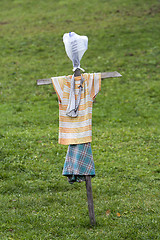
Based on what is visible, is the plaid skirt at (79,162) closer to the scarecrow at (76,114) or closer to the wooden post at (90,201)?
the scarecrow at (76,114)

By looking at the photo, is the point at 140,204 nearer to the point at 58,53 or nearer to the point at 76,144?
the point at 76,144

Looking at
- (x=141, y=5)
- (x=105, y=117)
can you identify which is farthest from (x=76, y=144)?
(x=141, y=5)

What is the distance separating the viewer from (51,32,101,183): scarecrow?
7.11 meters

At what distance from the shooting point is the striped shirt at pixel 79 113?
712 cm

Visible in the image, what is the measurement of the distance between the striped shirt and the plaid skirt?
16cm

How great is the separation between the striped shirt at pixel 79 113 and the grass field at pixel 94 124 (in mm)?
1830

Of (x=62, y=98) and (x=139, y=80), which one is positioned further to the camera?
(x=139, y=80)

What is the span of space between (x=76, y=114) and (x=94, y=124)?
7.97m

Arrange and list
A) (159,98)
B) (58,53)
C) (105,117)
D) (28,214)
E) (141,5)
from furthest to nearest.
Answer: (141,5), (58,53), (159,98), (105,117), (28,214)

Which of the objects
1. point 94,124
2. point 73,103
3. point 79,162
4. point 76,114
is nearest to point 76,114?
point 76,114

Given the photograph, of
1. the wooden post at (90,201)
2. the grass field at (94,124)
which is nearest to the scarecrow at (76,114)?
the wooden post at (90,201)

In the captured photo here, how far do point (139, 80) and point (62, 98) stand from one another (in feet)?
42.0

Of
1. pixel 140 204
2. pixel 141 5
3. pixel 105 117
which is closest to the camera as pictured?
pixel 140 204

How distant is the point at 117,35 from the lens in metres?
25.1
